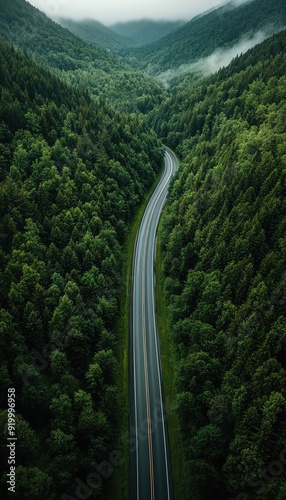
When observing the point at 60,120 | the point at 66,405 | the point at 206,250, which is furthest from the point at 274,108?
the point at 66,405

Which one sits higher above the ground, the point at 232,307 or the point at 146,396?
the point at 232,307

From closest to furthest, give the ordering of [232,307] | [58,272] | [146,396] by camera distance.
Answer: [232,307] < [146,396] < [58,272]

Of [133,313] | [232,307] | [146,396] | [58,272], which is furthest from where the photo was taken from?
[133,313]

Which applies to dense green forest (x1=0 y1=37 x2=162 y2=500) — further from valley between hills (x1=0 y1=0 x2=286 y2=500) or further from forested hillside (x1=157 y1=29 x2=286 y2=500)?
forested hillside (x1=157 y1=29 x2=286 y2=500)

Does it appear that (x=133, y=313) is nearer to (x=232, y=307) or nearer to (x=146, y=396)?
(x=146, y=396)

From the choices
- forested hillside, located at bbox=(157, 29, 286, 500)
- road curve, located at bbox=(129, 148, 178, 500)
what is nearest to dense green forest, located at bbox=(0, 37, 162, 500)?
road curve, located at bbox=(129, 148, 178, 500)

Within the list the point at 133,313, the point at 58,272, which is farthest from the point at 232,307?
the point at 58,272

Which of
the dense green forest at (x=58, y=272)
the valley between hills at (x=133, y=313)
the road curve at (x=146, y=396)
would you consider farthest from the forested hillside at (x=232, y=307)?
the dense green forest at (x=58, y=272)

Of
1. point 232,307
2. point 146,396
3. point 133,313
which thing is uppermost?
point 133,313
